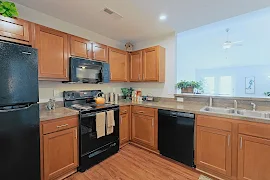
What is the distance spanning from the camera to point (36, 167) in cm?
157

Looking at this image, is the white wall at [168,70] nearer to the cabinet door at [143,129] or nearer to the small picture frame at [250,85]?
the cabinet door at [143,129]

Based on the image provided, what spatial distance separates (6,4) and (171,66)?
2.78 meters

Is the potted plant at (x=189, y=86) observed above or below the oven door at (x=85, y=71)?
below

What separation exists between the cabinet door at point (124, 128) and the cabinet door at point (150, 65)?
99 cm

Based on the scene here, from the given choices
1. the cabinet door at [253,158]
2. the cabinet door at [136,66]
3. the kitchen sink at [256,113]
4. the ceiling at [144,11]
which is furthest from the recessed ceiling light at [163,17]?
the cabinet door at [253,158]

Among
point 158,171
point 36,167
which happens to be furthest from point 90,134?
point 158,171

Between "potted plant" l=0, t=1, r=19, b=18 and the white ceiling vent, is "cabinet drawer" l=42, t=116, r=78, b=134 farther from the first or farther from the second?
the white ceiling vent

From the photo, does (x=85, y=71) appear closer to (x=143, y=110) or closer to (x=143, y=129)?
(x=143, y=110)

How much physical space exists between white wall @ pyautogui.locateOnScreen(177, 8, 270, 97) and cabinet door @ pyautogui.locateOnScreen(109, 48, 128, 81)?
1.71 metres

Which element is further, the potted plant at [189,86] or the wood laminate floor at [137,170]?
the potted plant at [189,86]

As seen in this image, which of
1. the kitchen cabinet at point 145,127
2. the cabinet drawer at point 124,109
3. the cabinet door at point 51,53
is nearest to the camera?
the cabinet door at point 51,53

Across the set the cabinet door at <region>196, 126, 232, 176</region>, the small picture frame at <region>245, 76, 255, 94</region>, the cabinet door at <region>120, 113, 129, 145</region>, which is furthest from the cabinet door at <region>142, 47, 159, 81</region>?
the small picture frame at <region>245, 76, 255, 94</region>

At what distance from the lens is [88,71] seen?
2541 millimetres

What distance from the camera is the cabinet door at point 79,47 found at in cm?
229
